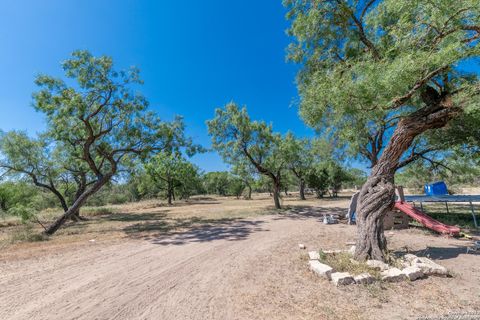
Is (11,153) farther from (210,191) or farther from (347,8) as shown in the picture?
(210,191)

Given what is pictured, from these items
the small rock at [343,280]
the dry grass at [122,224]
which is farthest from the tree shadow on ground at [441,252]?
the dry grass at [122,224]

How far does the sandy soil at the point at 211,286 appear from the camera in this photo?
3.09 m

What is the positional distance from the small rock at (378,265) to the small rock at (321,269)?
3.06ft

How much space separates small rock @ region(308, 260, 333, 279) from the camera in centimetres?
410

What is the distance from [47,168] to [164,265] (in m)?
16.4

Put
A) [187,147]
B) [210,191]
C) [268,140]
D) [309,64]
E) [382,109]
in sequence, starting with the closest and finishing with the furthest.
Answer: [382,109], [309,64], [187,147], [268,140], [210,191]

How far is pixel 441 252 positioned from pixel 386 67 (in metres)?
4.92

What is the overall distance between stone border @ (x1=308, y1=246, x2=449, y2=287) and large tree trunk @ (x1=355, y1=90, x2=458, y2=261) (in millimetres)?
419

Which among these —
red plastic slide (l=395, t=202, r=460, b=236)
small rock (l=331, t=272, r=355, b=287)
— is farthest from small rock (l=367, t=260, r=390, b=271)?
red plastic slide (l=395, t=202, r=460, b=236)

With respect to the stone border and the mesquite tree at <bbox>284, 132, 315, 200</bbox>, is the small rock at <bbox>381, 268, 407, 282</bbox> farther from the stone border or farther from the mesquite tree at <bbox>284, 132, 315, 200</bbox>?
the mesquite tree at <bbox>284, 132, 315, 200</bbox>

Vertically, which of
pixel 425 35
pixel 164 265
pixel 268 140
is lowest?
pixel 164 265

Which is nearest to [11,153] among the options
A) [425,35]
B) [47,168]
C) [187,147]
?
[47,168]

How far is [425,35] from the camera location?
14.5 ft

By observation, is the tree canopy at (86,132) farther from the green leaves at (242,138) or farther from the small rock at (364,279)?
the small rock at (364,279)
